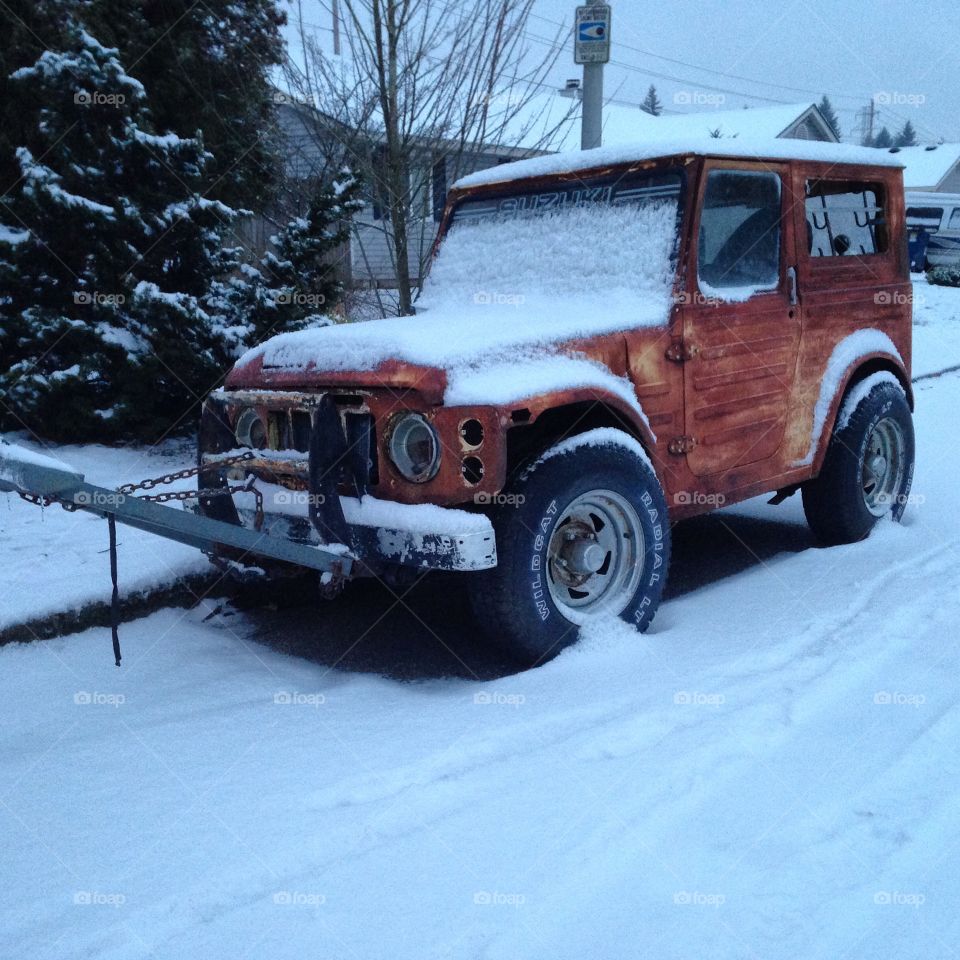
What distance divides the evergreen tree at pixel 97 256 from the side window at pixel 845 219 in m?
4.04

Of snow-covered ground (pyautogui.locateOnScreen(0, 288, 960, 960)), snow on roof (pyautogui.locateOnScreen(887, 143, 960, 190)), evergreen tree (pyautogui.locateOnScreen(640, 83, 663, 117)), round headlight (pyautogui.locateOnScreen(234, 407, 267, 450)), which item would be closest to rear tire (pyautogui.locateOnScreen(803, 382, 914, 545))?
snow-covered ground (pyautogui.locateOnScreen(0, 288, 960, 960))

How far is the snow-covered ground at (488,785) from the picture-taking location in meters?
2.27

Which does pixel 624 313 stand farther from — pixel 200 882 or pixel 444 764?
Answer: pixel 200 882

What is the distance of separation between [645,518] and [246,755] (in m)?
1.84

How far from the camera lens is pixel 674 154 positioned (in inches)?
168

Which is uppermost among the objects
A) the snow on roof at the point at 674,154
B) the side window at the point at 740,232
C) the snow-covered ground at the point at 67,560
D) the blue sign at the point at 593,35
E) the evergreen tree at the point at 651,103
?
the evergreen tree at the point at 651,103

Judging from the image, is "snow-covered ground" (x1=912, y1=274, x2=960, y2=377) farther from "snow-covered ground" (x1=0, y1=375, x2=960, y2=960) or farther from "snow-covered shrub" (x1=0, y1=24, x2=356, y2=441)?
"snow-covered ground" (x1=0, y1=375, x2=960, y2=960)

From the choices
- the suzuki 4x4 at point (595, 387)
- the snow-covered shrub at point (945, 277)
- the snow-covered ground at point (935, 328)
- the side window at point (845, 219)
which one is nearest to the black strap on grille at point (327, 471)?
the suzuki 4x4 at point (595, 387)

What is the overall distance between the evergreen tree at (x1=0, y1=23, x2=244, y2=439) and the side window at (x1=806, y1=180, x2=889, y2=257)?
13.3 ft

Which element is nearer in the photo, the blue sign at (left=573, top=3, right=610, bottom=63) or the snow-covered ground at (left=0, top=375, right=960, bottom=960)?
the snow-covered ground at (left=0, top=375, right=960, bottom=960)

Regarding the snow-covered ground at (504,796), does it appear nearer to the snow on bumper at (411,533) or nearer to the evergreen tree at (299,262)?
the snow on bumper at (411,533)

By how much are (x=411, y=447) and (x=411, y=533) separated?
359 millimetres

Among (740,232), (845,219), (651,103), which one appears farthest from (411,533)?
(651,103)

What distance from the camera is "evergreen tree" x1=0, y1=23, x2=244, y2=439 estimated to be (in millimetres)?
6531
